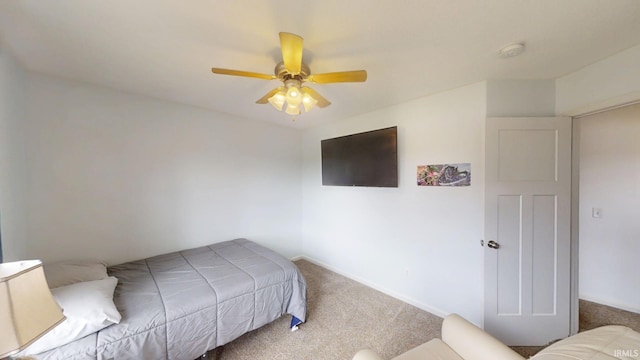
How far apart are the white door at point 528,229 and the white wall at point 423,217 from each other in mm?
122

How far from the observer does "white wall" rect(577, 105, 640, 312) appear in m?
2.32

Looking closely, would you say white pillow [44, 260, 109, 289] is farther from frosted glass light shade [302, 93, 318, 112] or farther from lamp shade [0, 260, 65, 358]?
frosted glass light shade [302, 93, 318, 112]

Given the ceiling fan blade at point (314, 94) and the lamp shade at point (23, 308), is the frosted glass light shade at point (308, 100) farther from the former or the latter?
the lamp shade at point (23, 308)

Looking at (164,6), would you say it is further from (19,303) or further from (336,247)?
(336,247)

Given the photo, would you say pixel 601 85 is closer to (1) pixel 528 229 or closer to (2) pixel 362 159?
(1) pixel 528 229

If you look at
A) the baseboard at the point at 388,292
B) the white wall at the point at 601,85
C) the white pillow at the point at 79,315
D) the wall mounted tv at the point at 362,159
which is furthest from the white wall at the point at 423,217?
the white pillow at the point at 79,315

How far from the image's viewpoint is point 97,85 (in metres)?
2.16

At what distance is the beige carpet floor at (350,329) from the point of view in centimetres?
186

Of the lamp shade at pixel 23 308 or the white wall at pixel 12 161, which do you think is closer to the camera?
the lamp shade at pixel 23 308

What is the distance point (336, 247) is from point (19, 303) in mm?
3058

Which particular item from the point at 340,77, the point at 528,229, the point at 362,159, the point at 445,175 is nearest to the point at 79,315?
the point at 340,77

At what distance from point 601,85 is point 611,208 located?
1756 mm

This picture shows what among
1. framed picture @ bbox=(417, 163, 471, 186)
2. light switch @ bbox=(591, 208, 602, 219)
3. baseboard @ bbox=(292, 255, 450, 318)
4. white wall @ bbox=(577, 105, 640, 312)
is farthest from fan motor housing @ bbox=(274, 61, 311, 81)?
light switch @ bbox=(591, 208, 602, 219)

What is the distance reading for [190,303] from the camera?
161cm
